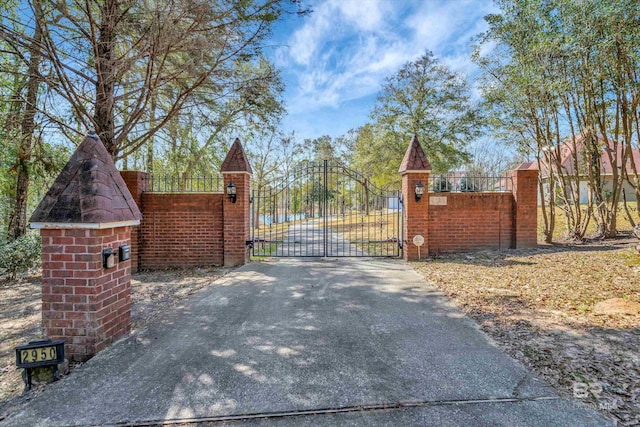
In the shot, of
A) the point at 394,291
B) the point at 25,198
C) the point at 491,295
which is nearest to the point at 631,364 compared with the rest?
the point at 491,295

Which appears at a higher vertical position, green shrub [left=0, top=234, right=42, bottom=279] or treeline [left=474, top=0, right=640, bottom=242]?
treeline [left=474, top=0, right=640, bottom=242]

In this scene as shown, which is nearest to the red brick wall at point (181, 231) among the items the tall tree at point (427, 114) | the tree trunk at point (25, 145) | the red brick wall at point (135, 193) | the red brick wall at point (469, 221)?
the red brick wall at point (135, 193)

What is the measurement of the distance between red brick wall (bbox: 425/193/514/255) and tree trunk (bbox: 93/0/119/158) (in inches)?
284

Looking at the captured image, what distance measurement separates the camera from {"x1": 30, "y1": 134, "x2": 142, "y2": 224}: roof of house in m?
2.80

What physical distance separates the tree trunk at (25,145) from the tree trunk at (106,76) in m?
0.89

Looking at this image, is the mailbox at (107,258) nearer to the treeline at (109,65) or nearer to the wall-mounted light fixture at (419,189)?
the treeline at (109,65)

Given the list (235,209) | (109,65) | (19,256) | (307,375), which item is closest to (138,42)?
(109,65)

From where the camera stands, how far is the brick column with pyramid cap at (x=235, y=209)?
6961 millimetres

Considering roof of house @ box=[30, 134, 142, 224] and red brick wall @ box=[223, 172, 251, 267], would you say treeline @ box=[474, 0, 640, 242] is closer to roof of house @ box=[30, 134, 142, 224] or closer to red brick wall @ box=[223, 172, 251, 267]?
red brick wall @ box=[223, 172, 251, 267]

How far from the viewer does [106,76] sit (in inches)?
229

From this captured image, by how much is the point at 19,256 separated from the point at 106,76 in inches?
172

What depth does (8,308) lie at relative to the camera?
457 cm

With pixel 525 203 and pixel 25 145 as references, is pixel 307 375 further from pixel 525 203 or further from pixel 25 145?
pixel 25 145

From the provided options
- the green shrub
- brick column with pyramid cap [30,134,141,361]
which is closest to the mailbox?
brick column with pyramid cap [30,134,141,361]
